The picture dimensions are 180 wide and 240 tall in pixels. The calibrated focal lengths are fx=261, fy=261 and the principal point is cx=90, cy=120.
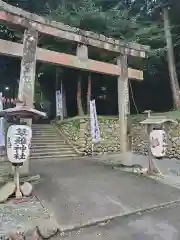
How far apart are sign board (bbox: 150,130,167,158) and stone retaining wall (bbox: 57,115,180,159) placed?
16.7 ft

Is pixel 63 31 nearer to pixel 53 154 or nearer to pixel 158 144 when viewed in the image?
pixel 158 144

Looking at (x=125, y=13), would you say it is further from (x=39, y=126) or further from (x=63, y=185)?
(x=63, y=185)

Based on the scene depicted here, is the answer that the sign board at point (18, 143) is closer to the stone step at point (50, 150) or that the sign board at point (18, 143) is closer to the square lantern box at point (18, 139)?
the square lantern box at point (18, 139)

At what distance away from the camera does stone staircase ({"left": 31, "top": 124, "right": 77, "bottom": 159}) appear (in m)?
12.1

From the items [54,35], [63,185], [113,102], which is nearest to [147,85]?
[113,102]

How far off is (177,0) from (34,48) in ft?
39.8

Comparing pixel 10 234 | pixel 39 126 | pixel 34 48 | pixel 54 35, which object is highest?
pixel 54 35

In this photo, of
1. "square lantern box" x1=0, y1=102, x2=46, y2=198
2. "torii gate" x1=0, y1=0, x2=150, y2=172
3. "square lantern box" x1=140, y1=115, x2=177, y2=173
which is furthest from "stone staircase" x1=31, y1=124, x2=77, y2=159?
"square lantern box" x1=0, y1=102, x2=46, y2=198

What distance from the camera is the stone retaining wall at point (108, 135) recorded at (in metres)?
12.9

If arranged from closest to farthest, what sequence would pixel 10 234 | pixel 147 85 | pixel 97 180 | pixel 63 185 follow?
pixel 10 234 → pixel 63 185 → pixel 97 180 → pixel 147 85

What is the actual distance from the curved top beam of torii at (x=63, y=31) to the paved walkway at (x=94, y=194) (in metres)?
4.31

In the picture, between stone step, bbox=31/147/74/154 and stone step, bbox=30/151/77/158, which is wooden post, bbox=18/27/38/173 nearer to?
stone step, bbox=30/151/77/158

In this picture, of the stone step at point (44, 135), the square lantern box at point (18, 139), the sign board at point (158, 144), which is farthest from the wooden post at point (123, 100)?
the stone step at point (44, 135)

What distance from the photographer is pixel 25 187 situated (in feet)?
18.7
